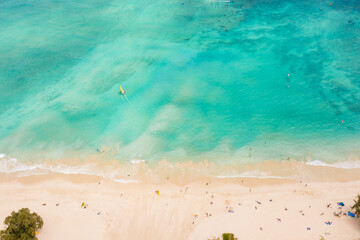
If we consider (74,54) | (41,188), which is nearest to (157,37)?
(74,54)

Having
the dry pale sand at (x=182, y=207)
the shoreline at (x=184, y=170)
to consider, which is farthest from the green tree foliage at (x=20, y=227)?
the shoreline at (x=184, y=170)

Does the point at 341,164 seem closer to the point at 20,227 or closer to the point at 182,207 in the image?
the point at 182,207

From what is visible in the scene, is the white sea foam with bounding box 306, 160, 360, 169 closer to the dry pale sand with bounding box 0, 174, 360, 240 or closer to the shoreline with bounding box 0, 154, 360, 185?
the shoreline with bounding box 0, 154, 360, 185

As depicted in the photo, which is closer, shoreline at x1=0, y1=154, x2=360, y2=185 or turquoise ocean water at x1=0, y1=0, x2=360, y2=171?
shoreline at x1=0, y1=154, x2=360, y2=185

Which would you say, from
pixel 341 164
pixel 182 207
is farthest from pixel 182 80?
pixel 341 164

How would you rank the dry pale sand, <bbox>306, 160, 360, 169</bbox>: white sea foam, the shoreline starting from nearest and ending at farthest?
1. the dry pale sand
2. the shoreline
3. <bbox>306, 160, 360, 169</bbox>: white sea foam

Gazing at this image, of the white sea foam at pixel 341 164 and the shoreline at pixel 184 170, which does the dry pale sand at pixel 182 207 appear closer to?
the shoreline at pixel 184 170

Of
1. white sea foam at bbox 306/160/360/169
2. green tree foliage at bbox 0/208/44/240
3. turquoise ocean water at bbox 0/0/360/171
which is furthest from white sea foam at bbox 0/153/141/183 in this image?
white sea foam at bbox 306/160/360/169
